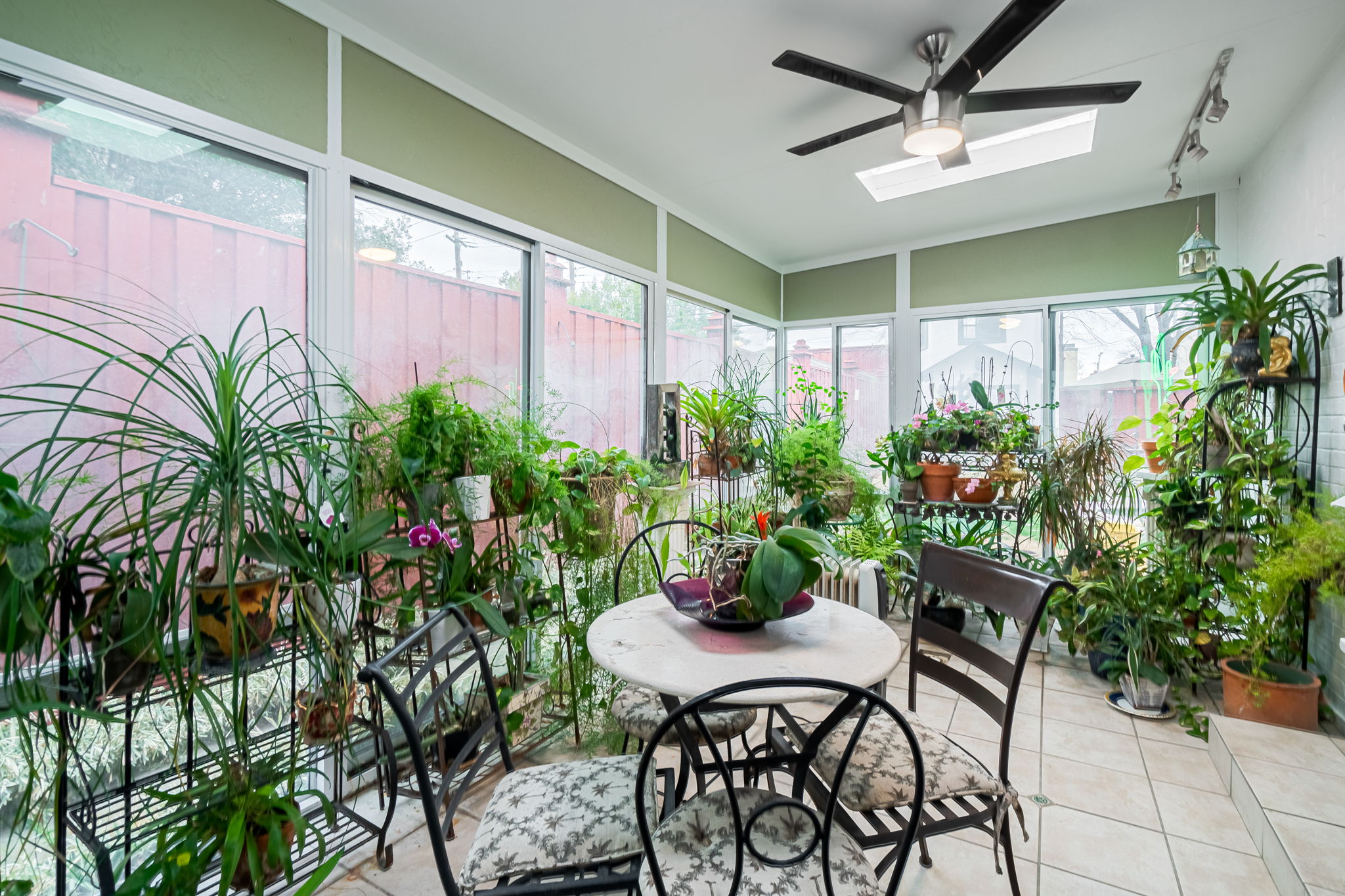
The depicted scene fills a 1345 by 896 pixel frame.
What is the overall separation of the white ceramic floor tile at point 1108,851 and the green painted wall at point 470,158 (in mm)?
3011

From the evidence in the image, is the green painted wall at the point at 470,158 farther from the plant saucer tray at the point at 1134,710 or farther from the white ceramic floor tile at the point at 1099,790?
the plant saucer tray at the point at 1134,710

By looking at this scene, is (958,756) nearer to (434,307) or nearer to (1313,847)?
(1313,847)

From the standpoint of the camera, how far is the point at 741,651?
140 cm

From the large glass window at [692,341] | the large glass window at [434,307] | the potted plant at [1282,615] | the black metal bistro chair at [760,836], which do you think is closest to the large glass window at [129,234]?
the large glass window at [434,307]

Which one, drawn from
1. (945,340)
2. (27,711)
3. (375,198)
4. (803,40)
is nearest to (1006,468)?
(945,340)

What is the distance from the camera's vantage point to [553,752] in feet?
7.73

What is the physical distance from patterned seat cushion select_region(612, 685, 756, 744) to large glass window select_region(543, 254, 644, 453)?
135cm

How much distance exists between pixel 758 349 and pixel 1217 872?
3.88 meters

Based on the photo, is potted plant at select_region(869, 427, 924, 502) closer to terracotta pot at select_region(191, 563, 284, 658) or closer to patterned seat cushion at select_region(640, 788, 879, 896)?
patterned seat cushion at select_region(640, 788, 879, 896)

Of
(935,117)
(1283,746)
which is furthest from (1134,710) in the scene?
(935,117)

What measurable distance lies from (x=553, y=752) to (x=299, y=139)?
2.33 meters

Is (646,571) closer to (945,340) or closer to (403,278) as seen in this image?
(403,278)

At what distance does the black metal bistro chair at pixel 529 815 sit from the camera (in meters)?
1.10

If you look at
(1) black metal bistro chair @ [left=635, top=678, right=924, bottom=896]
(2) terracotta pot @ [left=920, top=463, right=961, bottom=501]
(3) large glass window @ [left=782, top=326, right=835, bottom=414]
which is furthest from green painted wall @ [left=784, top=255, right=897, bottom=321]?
(1) black metal bistro chair @ [left=635, top=678, right=924, bottom=896]
